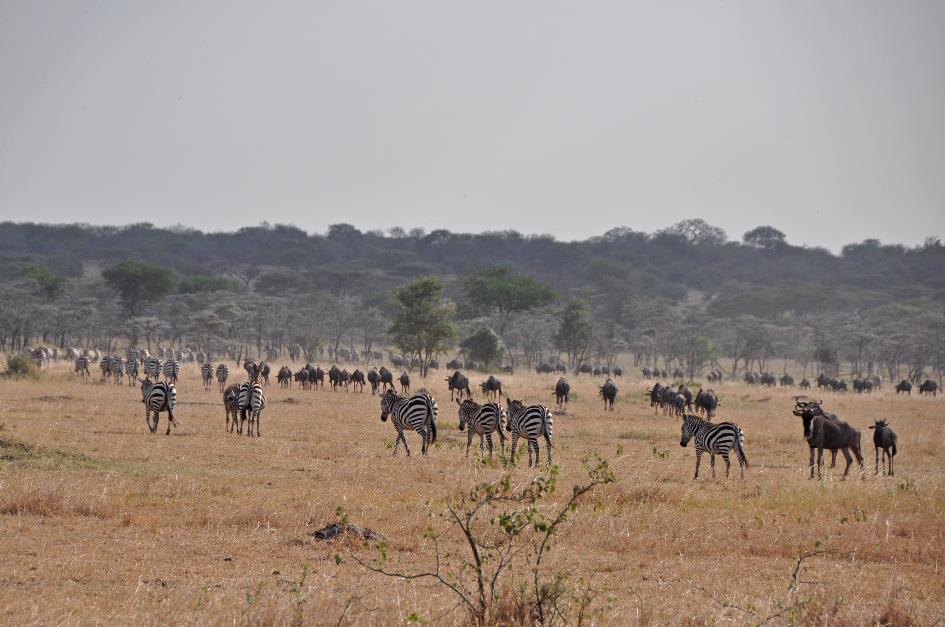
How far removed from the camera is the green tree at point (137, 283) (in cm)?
8712

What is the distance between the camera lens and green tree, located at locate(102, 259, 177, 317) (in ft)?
286

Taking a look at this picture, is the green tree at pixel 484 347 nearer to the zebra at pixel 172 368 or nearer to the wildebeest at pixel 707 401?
the zebra at pixel 172 368

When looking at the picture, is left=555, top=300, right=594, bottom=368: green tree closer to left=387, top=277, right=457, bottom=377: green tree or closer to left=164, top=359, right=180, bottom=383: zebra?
left=387, top=277, right=457, bottom=377: green tree

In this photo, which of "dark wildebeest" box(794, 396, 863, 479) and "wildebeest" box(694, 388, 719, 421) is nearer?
"dark wildebeest" box(794, 396, 863, 479)

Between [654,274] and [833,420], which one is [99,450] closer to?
[833,420]

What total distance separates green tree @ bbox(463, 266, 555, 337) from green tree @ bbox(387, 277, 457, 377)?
80.8ft

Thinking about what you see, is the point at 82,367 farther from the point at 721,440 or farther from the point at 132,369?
the point at 721,440

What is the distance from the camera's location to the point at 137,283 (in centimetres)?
8731

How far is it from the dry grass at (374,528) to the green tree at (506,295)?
5940 cm

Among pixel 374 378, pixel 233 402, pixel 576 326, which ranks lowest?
pixel 233 402

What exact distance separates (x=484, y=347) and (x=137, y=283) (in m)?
37.1

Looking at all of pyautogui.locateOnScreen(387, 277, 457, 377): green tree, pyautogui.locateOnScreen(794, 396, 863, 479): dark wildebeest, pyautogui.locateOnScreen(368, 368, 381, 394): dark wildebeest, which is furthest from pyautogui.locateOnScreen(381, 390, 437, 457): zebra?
pyautogui.locateOnScreen(387, 277, 457, 377): green tree

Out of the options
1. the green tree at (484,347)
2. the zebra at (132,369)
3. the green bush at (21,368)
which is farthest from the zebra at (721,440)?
the green tree at (484,347)

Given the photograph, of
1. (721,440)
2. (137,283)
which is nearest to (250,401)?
(721,440)
